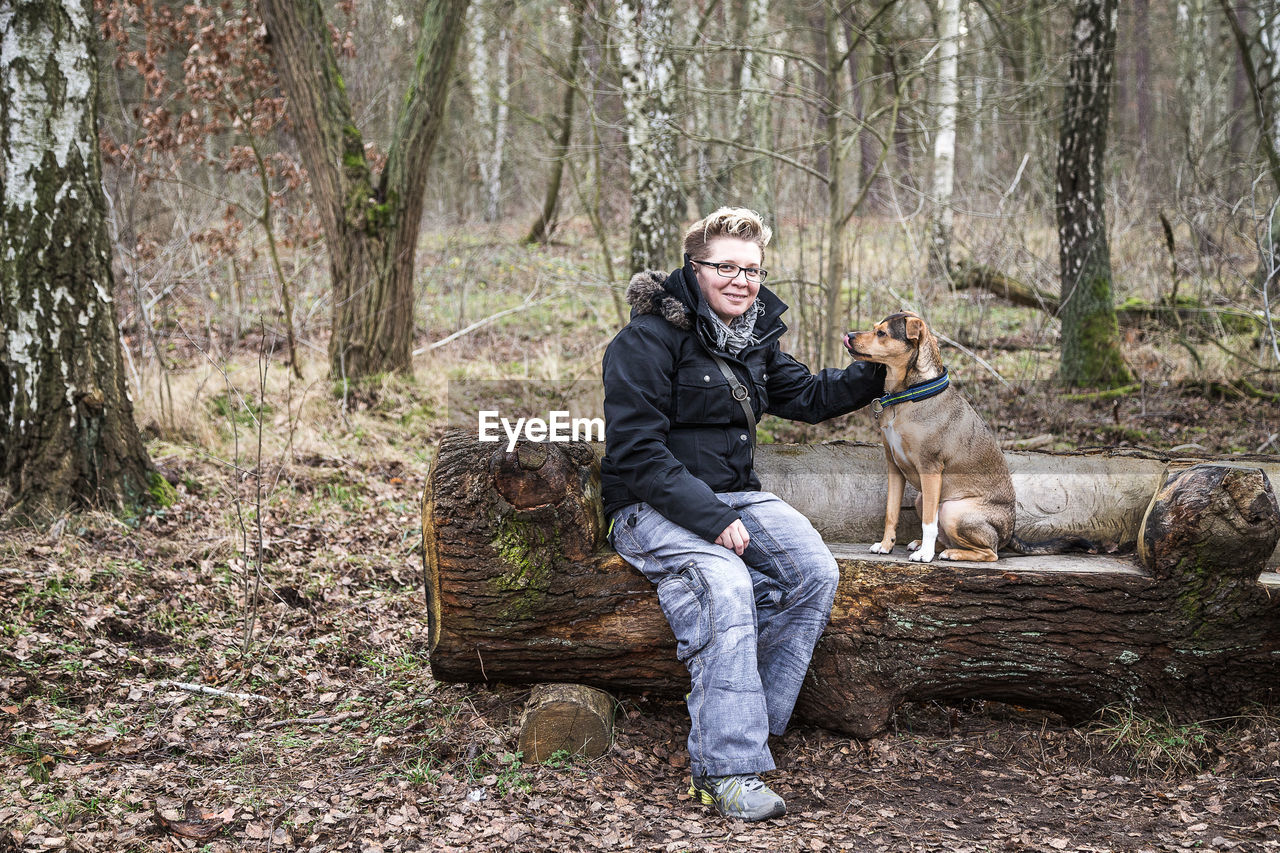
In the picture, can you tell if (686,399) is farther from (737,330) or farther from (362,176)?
(362,176)

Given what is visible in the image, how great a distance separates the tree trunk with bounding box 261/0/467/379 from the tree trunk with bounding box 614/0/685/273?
1.61 metres

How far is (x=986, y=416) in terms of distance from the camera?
809 cm

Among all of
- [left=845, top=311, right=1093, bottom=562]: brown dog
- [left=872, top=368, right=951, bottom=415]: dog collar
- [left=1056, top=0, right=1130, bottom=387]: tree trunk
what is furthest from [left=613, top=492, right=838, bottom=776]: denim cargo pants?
[left=1056, top=0, right=1130, bottom=387]: tree trunk

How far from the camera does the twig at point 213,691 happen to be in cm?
430

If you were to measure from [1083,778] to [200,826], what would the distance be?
3350 mm

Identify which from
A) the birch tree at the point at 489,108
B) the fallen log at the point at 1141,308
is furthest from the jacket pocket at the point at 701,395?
the birch tree at the point at 489,108

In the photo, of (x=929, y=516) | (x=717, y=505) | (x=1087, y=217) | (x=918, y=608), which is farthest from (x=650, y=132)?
(x=918, y=608)

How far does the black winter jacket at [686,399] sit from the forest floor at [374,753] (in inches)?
43.2

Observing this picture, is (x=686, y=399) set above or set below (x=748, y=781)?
above

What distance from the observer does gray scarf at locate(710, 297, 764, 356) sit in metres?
3.90

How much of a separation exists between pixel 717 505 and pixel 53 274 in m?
4.22

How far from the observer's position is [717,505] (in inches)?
142

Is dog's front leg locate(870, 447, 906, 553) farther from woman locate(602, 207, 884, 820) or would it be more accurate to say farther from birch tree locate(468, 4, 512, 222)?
birch tree locate(468, 4, 512, 222)

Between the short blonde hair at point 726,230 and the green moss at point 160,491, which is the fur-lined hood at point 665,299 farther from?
the green moss at point 160,491
